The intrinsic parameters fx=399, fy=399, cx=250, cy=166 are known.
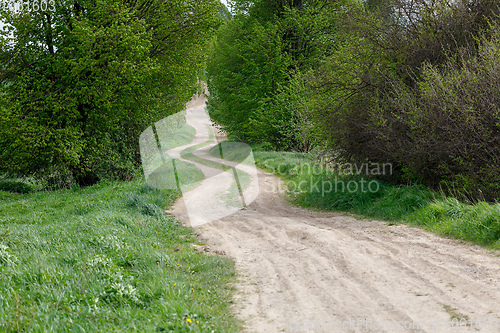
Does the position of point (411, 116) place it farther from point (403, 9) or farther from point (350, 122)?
point (403, 9)

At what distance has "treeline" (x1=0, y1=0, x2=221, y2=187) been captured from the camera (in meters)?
14.1

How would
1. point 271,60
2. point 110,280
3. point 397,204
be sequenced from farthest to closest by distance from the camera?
point 271,60 < point 397,204 < point 110,280

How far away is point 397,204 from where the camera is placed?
10.6 metres

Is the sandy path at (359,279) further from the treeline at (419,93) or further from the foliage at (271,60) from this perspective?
the foliage at (271,60)

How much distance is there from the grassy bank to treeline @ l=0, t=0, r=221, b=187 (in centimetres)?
748

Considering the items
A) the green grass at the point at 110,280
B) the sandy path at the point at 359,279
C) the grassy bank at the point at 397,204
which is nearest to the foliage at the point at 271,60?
the grassy bank at the point at 397,204

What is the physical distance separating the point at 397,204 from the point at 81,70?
1161 centimetres

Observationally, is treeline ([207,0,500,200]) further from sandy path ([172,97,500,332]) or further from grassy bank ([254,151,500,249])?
sandy path ([172,97,500,332])

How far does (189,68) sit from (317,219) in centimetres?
1058

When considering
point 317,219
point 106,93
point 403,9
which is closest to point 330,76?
point 403,9

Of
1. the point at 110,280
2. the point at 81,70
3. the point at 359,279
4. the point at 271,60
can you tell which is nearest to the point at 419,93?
the point at 359,279

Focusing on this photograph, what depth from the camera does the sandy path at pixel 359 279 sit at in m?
4.50

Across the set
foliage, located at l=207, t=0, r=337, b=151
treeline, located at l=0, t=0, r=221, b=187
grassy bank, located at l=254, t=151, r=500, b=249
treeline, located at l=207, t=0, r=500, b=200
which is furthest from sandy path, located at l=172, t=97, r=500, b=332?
foliage, located at l=207, t=0, r=337, b=151

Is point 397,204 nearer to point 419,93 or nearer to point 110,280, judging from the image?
point 419,93
